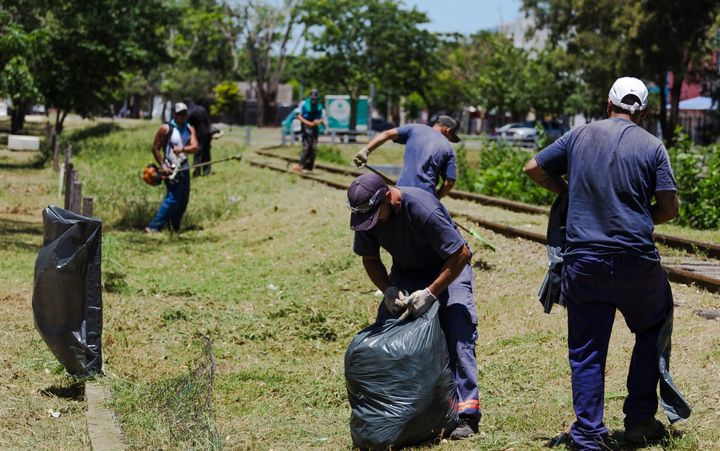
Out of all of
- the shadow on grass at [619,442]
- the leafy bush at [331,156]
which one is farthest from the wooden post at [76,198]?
the leafy bush at [331,156]

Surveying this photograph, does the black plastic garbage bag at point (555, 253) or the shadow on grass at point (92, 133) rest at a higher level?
the black plastic garbage bag at point (555, 253)

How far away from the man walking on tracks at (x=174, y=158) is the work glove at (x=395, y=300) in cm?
901

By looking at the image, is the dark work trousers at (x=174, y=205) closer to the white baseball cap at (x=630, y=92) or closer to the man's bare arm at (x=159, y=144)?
the man's bare arm at (x=159, y=144)

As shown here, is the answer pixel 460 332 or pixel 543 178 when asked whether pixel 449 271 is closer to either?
Result: pixel 460 332

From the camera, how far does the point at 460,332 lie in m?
6.07

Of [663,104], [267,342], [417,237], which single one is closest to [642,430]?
[417,237]

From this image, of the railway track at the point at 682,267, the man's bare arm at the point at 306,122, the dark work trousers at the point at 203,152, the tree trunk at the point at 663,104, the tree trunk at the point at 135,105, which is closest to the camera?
the railway track at the point at 682,267

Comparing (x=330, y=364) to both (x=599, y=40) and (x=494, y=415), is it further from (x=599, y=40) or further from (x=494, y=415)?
(x=599, y=40)

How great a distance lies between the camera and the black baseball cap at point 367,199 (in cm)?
553

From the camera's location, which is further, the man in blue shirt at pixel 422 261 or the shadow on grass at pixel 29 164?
the shadow on grass at pixel 29 164

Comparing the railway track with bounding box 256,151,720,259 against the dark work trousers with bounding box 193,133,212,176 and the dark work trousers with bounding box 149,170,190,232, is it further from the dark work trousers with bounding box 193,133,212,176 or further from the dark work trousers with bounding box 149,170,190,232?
the dark work trousers with bounding box 149,170,190,232

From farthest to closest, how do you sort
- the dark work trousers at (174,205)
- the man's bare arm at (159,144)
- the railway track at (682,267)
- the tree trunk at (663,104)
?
1. the tree trunk at (663,104)
2. the dark work trousers at (174,205)
3. the man's bare arm at (159,144)
4. the railway track at (682,267)

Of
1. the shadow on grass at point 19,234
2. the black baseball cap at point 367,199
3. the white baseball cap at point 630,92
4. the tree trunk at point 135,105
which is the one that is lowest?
the tree trunk at point 135,105

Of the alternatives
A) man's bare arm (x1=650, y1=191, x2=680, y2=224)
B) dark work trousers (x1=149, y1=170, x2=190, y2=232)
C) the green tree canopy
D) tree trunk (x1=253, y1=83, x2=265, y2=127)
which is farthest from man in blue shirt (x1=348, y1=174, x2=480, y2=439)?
tree trunk (x1=253, y1=83, x2=265, y2=127)
